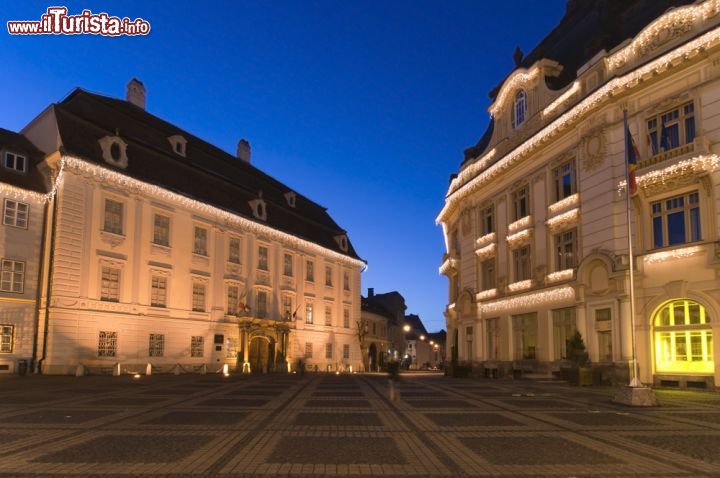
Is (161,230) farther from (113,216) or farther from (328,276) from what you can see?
(328,276)

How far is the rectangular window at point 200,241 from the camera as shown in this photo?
41.8 metres

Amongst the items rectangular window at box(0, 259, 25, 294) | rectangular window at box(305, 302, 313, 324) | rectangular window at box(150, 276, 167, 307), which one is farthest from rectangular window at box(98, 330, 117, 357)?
rectangular window at box(305, 302, 313, 324)

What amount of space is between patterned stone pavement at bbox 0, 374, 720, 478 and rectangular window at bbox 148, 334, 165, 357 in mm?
18824

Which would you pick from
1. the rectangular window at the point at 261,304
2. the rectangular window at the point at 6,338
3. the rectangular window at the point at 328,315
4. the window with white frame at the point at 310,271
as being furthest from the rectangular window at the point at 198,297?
Result: the rectangular window at the point at 328,315

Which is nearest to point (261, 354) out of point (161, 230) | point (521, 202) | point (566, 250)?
point (161, 230)

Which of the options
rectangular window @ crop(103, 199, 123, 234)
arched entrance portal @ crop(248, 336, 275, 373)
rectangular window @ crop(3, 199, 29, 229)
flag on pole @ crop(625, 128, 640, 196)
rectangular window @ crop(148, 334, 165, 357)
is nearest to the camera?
flag on pole @ crop(625, 128, 640, 196)

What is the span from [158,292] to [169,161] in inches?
349

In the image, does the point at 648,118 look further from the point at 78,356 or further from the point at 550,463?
the point at 78,356

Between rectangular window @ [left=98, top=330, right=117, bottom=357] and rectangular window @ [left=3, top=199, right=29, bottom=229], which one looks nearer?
rectangular window @ [left=3, top=199, right=29, bottom=229]

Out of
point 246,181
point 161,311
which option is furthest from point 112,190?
point 246,181

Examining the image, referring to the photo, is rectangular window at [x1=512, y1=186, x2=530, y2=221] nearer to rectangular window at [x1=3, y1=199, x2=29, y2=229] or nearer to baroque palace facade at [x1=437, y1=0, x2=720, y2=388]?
baroque palace facade at [x1=437, y1=0, x2=720, y2=388]

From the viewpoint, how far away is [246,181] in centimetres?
5081

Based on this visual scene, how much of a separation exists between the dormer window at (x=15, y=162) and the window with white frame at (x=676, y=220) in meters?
31.1

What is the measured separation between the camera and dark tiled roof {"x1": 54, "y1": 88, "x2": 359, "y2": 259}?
3441 cm
